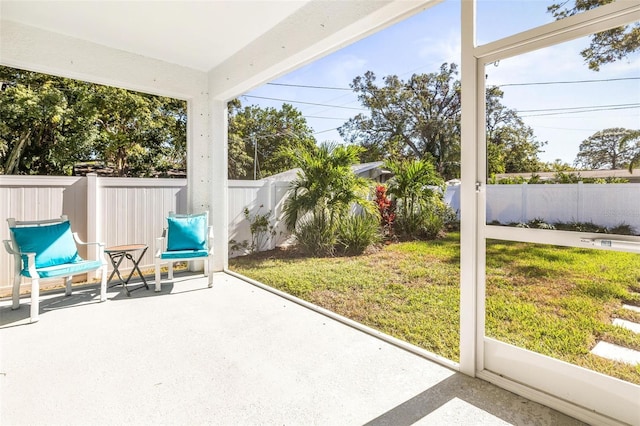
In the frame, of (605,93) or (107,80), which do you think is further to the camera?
(107,80)

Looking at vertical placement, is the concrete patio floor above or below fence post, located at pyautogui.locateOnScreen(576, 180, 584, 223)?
below

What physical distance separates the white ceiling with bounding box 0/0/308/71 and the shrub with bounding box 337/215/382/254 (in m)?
2.84

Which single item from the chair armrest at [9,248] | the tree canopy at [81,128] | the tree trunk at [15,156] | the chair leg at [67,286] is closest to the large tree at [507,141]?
the chair armrest at [9,248]

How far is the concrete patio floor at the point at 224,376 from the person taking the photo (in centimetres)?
169

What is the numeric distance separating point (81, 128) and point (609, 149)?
794 centimetres

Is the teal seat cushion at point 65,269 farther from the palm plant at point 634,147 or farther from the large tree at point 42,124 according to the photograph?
the palm plant at point 634,147

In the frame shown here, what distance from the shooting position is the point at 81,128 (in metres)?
6.47

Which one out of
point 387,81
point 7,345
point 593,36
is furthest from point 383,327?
point 387,81

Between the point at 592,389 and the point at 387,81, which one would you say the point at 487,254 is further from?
the point at 387,81

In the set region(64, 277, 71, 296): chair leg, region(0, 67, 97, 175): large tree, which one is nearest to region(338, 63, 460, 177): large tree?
region(64, 277, 71, 296): chair leg

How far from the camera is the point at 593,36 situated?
5.47ft

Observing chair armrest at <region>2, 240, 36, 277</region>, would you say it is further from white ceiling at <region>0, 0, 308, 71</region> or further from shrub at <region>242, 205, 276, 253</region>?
shrub at <region>242, 205, 276, 253</region>

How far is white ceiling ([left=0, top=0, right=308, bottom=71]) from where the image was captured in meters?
3.06

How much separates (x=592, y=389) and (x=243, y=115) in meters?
6.89
